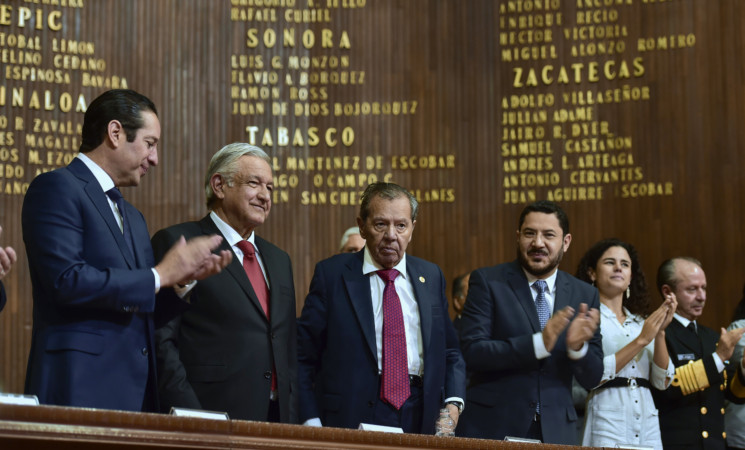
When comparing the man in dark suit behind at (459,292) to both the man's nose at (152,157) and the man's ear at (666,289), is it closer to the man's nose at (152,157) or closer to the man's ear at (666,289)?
the man's ear at (666,289)

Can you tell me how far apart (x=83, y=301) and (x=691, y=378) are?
3.15m

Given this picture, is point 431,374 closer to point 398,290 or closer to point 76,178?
point 398,290

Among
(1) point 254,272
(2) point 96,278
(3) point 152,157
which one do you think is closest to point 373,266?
(1) point 254,272

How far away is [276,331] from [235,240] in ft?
1.26

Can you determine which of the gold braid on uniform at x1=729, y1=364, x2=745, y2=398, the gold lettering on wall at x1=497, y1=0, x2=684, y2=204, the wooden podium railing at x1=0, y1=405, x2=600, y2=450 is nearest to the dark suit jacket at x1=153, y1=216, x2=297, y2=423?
the wooden podium railing at x1=0, y1=405, x2=600, y2=450

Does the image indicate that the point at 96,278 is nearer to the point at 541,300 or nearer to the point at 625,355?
the point at 541,300

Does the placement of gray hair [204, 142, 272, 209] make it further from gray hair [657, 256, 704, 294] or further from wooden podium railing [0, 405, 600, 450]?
gray hair [657, 256, 704, 294]

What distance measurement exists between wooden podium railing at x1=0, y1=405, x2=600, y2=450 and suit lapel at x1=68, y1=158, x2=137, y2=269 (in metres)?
0.87

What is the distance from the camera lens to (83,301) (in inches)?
119

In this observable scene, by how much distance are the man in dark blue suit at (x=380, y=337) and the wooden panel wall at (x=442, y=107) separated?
2.64 meters

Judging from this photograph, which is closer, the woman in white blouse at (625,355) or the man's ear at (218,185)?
the man's ear at (218,185)

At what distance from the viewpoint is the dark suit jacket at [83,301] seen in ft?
10.0

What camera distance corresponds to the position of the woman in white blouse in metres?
4.66

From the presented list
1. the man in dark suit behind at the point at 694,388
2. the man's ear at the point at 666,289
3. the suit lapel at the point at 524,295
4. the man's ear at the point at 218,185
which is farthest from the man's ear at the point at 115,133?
the man's ear at the point at 666,289
